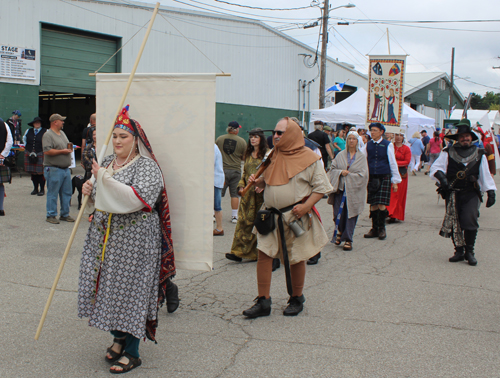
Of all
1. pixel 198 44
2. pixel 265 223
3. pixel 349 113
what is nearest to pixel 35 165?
pixel 265 223

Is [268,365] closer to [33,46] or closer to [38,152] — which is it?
[38,152]

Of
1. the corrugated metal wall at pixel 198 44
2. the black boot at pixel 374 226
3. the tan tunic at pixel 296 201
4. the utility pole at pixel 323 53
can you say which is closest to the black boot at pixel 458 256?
the black boot at pixel 374 226

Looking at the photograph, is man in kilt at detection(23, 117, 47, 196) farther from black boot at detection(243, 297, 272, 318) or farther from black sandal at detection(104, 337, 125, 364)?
black sandal at detection(104, 337, 125, 364)

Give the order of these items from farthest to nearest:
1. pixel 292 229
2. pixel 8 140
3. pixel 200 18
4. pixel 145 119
→ pixel 200 18
pixel 8 140
pixel 292 229
pixel 145 119

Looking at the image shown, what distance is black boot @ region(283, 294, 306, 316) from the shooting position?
4430 millimetres

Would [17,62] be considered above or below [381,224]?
above

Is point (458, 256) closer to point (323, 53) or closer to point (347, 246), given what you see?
point (347, 246)

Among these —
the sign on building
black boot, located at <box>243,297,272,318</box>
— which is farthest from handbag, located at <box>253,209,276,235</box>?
the sign on building

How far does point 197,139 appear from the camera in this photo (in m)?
3.62

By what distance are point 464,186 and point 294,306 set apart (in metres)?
3.26

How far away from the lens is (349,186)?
23.5ft

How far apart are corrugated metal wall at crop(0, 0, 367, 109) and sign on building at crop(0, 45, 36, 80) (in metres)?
0.20

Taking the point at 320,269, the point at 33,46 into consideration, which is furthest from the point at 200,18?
the point at 320,269

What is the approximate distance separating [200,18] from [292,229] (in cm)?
1761
